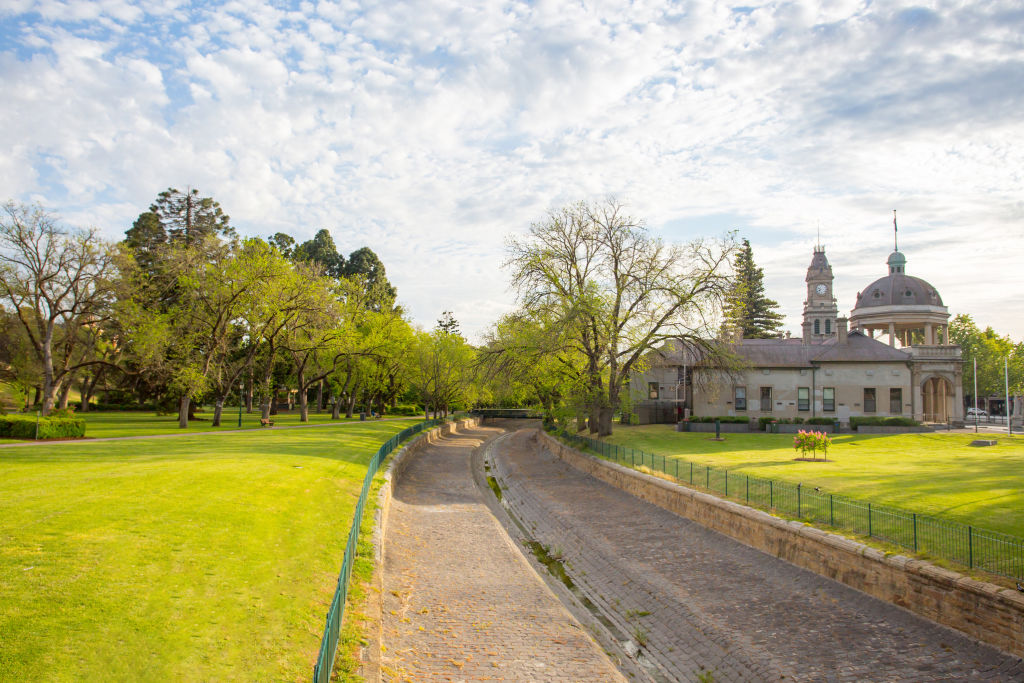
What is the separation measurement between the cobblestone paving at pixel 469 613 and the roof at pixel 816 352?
37.0 m

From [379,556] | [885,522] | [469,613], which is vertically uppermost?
[885,522]

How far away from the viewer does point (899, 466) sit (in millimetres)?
26484

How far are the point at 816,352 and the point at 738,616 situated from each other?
46110mm

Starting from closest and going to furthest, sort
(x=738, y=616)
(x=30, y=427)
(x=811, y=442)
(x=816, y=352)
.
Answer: (x=738, y=616) < (x=30, y=427) < (x=811, y=442) < (x=816, y=352)

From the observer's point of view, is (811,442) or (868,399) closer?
(811,442)

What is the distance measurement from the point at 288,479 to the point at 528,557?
8691 mm

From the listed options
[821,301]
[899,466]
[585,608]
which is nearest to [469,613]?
[585,608]

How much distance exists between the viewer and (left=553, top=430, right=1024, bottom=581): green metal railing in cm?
1216

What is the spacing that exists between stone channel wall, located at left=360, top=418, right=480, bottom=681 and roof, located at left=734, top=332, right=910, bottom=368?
2883 centimetres

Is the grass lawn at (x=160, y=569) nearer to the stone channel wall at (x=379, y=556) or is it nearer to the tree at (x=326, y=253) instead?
the stone channel wall at (x=379, y=556)

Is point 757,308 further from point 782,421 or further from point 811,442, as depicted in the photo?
point 811,442

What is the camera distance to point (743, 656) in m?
11.8

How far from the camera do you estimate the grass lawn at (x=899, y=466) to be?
1709 cm

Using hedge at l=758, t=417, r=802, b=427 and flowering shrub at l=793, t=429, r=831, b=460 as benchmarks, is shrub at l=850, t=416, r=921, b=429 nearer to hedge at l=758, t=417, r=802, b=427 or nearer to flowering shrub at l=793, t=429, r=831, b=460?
hedge at l=758, t=417, r=802, b=427
